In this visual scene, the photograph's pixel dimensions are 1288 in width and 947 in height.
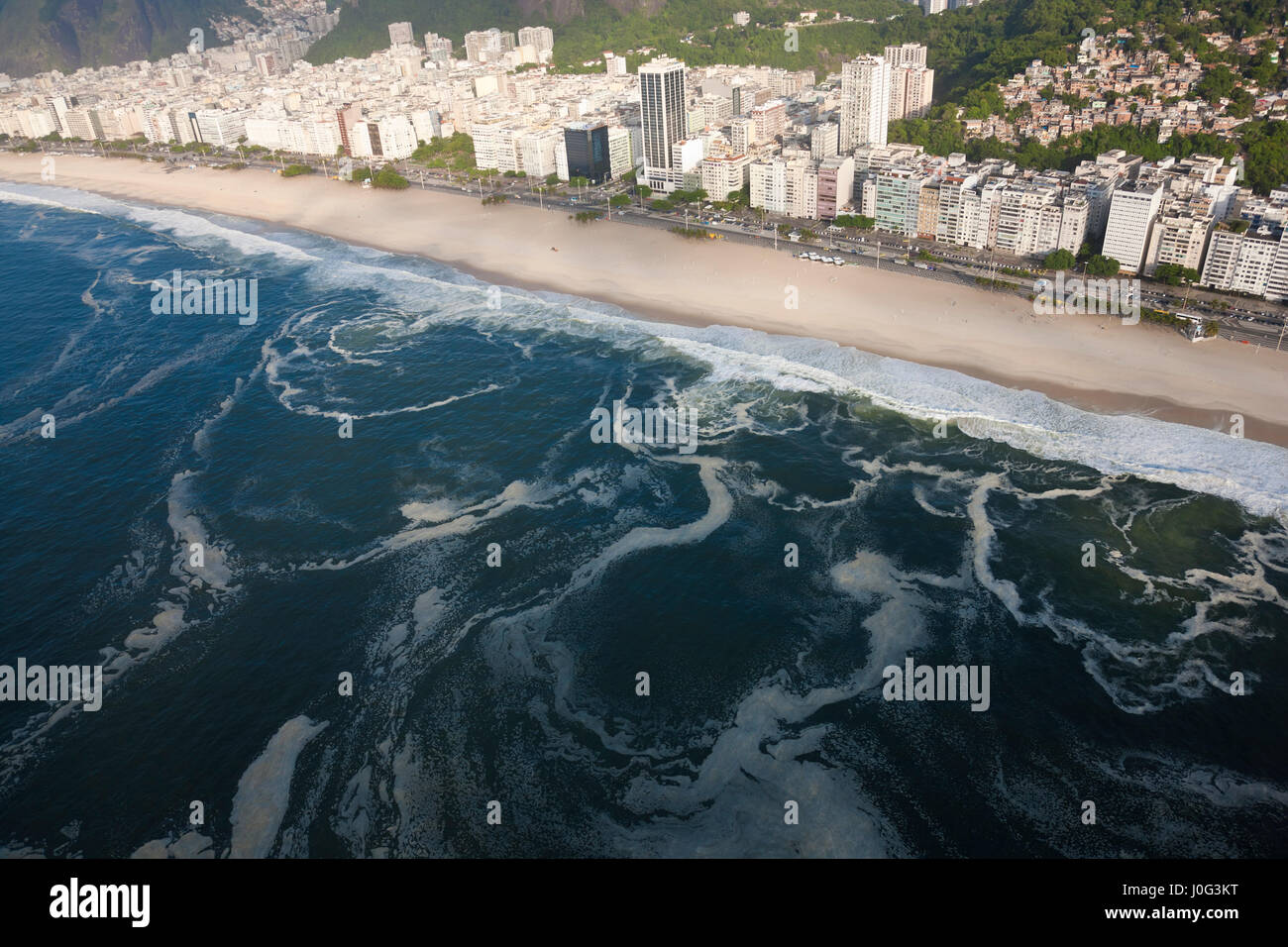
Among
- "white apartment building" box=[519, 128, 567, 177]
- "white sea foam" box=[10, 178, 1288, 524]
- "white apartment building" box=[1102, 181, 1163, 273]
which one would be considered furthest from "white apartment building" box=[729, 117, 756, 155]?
"white apartment building" box=[1102, 181, 1163, 273]

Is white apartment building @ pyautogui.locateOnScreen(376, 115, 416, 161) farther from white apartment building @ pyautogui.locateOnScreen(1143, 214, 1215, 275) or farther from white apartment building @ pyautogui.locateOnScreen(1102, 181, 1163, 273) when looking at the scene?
white apartment building @ pyautogui.locateOnScreen(1143, 214, 1215, 275)

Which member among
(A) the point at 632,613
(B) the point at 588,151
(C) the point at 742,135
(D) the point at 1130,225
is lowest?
(A) the point at 632,613

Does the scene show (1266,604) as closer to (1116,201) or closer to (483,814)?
(483,814)

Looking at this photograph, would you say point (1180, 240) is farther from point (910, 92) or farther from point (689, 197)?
point (910, 92)

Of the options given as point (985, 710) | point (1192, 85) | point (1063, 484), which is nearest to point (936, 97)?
point (1192, 85)

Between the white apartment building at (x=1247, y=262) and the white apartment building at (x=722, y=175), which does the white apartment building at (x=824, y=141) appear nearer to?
the white apartment building at (x=722, y=175)

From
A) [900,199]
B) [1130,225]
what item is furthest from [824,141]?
[1130,225]
